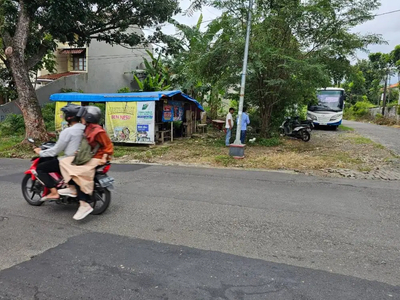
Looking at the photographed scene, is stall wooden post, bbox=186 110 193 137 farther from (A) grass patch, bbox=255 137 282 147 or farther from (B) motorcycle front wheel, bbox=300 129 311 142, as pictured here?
(B) motorcycle front wheel, bbox=300 129 311 142

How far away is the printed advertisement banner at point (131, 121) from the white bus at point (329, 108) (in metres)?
12.6

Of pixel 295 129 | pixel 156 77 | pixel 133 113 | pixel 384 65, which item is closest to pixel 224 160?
pixel 133 113

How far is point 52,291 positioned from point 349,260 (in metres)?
3.01

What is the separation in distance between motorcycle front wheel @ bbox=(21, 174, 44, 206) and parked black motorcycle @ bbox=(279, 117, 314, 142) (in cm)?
1189

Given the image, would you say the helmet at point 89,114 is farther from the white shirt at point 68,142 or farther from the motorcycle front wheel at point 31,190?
the motorcycle front wheel at point 31,190

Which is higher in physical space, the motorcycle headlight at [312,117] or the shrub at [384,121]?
the motorcycle headlight at [312,117]

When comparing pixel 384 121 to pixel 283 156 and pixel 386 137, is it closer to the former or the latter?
pixel 386 137

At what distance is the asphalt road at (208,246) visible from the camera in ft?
9.10

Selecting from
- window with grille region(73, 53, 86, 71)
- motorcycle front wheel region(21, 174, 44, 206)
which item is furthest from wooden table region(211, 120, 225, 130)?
motorcycle front wheel region(21, 174, 44, 206)

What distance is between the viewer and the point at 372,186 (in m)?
6.62

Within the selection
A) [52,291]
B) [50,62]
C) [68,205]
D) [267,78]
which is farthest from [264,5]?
[50,62]

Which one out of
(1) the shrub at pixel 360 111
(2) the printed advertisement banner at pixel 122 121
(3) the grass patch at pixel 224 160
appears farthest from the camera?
(1) the shrub at pixel 360 111

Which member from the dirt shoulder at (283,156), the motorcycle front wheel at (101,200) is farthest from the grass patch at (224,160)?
the motorcycle front wheel at (101,200)

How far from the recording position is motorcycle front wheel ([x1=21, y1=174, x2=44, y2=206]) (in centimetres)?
500
